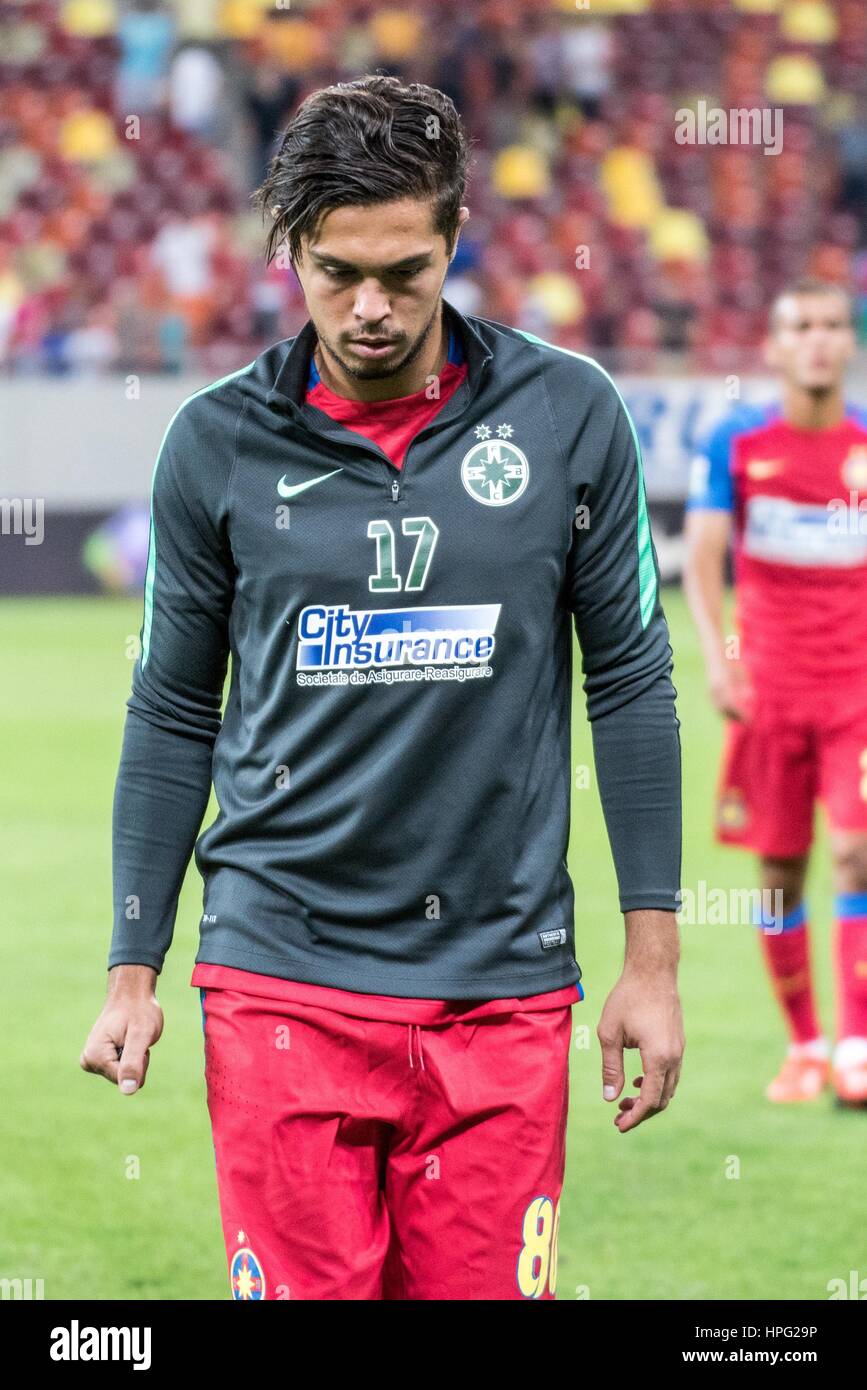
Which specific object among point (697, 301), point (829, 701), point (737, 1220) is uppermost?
point (697, 301)

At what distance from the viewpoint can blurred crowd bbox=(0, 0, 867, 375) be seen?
19812mm

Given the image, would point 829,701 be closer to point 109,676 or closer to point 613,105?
point 109,676

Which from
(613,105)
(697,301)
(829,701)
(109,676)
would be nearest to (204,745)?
(829,701)

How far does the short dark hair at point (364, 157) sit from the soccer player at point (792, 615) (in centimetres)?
350

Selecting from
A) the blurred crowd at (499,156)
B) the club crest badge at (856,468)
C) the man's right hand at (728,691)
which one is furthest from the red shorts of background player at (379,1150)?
the blurred crowd at (499,156)

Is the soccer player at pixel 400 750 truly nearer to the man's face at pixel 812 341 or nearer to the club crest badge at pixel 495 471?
the club crest badge at pixel 495 471

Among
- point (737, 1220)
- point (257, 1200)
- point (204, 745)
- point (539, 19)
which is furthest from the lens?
point (539, 19)

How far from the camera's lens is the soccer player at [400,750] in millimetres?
2535

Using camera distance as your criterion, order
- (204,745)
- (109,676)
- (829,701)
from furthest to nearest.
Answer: (109,676) → (829,701) → (204,745)

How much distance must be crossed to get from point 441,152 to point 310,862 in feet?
2.91

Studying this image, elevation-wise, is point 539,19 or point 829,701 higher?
point 539,19

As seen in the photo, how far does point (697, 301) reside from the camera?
20562 mm

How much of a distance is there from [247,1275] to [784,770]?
3640mm

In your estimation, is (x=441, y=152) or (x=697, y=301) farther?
(x=697, y=301)
